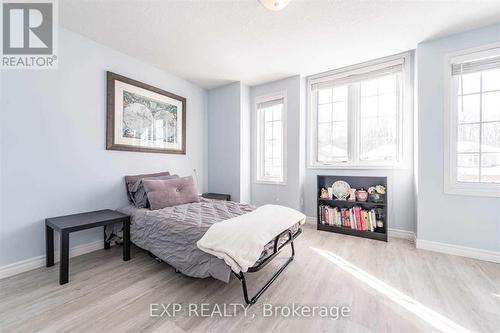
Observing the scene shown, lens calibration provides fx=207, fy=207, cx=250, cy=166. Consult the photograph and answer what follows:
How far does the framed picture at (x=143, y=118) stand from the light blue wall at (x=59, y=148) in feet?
0.33

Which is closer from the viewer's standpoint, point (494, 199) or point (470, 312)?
point (470, 312)

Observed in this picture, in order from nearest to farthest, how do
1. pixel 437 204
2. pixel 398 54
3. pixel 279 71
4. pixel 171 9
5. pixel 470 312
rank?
1. pixel 470 312
2. pixel 171 9
3. pixel 437 204
4. pixel 398 54
5. pixel 279 71

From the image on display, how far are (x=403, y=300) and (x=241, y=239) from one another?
1.35 m

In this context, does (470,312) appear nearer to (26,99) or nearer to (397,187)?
(397,187)

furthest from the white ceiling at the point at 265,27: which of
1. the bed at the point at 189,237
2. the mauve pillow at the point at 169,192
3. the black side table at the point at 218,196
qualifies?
the black side table at the point at 218,196

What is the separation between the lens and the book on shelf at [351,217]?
9.71ft

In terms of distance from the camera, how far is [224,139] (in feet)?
13.0

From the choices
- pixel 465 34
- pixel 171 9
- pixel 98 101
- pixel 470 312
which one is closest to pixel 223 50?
pixel 171 9

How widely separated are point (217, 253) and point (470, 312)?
1.84m

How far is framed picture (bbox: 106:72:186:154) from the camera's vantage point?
267cm

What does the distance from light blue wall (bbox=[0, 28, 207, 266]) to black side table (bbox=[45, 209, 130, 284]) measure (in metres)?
0.11

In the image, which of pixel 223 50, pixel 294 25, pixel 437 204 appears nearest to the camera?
pixel 294 25

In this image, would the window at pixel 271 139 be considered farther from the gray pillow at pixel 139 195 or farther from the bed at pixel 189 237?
the gray pillow at pixel 139 195

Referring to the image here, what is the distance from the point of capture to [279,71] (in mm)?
3391
